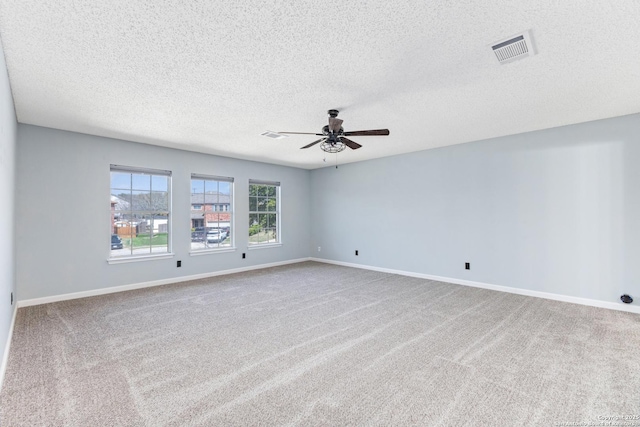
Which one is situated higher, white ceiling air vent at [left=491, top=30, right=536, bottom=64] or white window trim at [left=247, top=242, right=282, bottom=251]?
white ceiling air vent at [left=491, top=30, right=536, bottom=64]

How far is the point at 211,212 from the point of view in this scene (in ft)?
19.9

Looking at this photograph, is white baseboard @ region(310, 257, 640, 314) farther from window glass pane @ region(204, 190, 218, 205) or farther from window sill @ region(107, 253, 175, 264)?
window sill @ region(107, 253, 175, 264)

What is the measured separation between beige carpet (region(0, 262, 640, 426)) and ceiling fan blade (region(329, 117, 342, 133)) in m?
2.21

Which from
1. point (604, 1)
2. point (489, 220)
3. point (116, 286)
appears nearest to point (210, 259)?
point (116, 286)

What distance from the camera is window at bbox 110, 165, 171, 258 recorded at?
489 centimetres

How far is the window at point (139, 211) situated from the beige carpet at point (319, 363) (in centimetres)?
103

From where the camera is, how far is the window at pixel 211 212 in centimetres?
584

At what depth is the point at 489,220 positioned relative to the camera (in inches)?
195

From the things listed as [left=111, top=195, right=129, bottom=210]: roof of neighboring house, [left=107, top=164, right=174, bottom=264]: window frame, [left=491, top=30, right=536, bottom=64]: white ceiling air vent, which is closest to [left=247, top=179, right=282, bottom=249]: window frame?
[left=107, top=164, right=174, bottom=264]: window frame

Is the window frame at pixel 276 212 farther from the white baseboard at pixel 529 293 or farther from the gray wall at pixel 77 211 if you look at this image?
the white baseboard at pixel 529 293

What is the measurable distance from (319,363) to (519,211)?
157 inches

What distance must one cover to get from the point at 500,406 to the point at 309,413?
1227 mm

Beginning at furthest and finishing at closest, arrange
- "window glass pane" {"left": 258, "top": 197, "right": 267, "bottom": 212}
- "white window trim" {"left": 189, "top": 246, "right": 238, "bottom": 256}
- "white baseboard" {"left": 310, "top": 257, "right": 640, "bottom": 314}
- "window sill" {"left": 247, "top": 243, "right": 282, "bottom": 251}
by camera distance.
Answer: "window glass pane" {"left": 258, "top": 197, "right": 267, "bottom": 212} → "window sill" {"left": 247, "top": 243, "right": 282, "bottom": 251} → "white window trim" {"left": 189, "top": 246, "right": 238, "bottom": 256} → "white baseboard" {"left": 310, "top": 257, "right": 640, "bottom": 314}

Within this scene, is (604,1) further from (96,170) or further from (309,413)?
(96,170)
